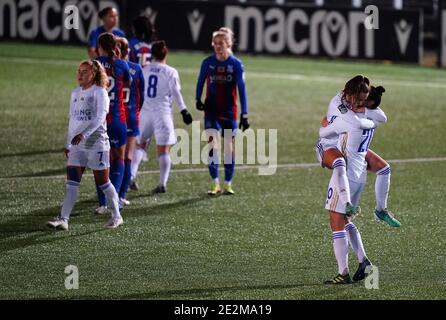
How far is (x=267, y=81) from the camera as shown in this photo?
26234mm

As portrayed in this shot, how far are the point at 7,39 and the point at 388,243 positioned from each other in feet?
61.1

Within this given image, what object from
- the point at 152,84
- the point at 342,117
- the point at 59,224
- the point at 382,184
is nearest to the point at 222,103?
the point at 152,84

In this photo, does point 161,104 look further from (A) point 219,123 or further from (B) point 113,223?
(B) point 113,223

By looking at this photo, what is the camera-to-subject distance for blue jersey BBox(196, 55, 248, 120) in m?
14.9

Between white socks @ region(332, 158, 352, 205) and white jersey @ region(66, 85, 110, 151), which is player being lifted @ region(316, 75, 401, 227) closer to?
white socks @ region(332, 158, 352, 205)

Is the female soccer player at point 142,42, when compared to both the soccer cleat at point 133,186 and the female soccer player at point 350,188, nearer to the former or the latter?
the soccer cleat at point 133,186

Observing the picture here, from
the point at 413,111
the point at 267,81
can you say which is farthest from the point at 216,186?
the point at 267,81

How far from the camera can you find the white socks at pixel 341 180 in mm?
9875

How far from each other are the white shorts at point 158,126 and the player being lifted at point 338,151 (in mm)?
4812

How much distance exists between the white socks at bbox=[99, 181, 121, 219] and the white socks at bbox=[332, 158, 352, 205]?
10.3 ft

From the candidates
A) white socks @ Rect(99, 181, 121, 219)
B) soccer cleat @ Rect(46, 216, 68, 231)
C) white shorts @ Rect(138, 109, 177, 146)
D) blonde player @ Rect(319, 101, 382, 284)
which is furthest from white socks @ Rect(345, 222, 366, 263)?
white shorts @ Rect(138, 109, 177, 146)

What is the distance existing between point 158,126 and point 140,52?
1330mm

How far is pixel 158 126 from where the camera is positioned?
592 inches

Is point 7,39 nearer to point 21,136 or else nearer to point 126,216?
point 21,136
